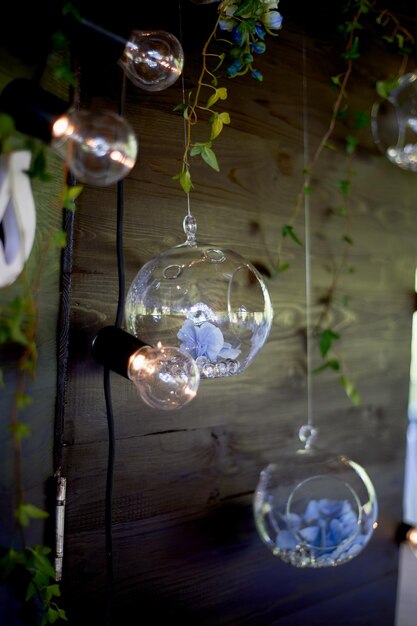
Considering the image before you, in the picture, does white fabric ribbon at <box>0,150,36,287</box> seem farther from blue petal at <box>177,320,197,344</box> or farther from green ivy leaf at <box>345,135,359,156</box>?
green ivy leaf at <box>345,135,359,156</box>

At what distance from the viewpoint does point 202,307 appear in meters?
1.07

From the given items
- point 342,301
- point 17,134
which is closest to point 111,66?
point 17,134

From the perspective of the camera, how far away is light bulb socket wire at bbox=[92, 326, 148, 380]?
1.15 meters

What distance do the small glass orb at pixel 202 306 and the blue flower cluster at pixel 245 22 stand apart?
1.69 feet

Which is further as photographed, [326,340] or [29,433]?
[326,340]

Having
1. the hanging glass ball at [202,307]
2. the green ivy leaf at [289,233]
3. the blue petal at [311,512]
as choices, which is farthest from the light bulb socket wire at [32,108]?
the blue petal at [311,512]

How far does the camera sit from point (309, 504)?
1.29 meters

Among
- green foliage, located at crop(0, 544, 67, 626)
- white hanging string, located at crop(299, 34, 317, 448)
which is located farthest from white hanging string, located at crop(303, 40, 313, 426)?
green foliage, located at crop(0, 544, 67, 626)

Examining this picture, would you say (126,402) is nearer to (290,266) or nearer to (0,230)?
(0,230)

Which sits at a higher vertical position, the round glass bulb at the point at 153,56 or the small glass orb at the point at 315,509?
the round glass bulb at the point at 153,56

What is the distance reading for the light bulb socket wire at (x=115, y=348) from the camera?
1146mm

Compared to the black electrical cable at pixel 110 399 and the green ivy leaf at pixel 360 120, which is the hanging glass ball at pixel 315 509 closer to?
the black electrical cable at pixel 110 399

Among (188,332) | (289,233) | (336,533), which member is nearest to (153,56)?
(188,332)

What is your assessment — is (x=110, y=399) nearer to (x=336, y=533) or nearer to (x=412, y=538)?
(x=336, y=533)
